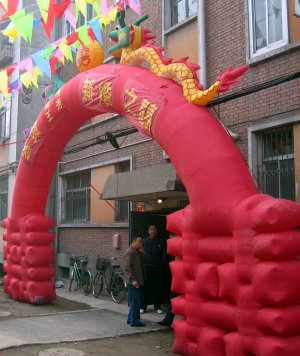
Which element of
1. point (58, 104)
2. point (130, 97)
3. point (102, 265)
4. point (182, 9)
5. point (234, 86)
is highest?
point (182, 9)

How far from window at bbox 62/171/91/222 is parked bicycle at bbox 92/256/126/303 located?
2.33 m

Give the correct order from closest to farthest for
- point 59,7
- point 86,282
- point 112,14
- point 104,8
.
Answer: point 104,8 → point 59,7 → point 112,14 → point 86,282

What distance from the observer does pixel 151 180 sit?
971cm

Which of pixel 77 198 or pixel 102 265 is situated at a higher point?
pixel 77 198

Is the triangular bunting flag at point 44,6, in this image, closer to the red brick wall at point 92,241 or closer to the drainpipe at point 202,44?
the drainpipe at point 202,44

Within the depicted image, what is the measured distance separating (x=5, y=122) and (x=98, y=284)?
32.7 ft

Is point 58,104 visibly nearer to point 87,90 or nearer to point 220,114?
point 87,90

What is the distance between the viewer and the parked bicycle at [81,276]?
13.6 meters

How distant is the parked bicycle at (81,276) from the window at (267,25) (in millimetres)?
7616

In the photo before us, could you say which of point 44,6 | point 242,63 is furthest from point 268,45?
point 44,6

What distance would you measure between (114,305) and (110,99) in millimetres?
5348

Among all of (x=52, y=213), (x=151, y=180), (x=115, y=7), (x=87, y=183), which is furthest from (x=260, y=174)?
(x=52, y=213)

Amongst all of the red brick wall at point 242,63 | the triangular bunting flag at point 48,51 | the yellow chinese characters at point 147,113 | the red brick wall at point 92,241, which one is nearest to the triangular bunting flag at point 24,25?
the triangular bunting flag at point 48,51

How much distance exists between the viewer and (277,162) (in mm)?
9008
